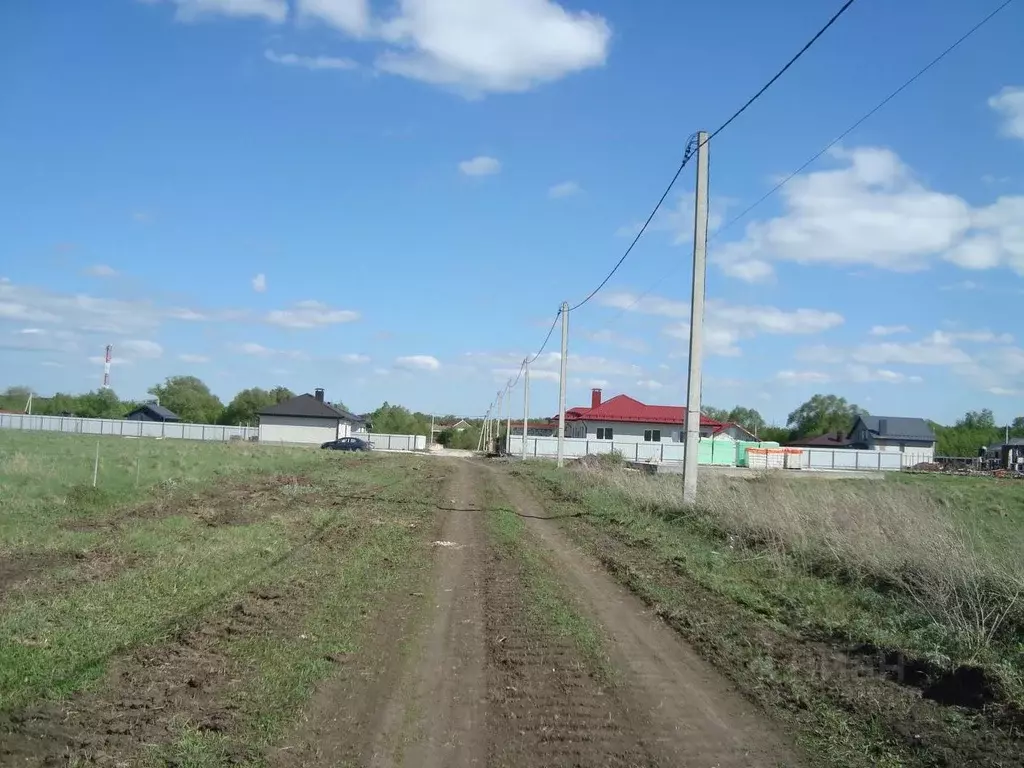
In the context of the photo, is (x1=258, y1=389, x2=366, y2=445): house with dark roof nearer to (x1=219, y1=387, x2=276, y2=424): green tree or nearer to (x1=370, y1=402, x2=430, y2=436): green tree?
(x1=370, y1=402, x2=430, y2=436): green tree

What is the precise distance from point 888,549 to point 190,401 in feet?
437

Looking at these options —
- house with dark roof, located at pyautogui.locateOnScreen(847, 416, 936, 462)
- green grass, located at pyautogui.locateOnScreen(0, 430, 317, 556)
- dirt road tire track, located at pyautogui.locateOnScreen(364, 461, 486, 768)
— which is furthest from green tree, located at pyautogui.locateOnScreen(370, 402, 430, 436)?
dirt road tire track, located at pyautogui.locateOnScreen(364, 461, 486, 768)

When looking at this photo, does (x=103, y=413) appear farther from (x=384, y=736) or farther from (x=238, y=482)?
(x=384, y=736)

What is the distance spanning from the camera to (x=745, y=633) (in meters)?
8.56

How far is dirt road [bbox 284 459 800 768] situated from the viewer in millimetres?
5332

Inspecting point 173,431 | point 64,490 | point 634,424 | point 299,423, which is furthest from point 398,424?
point 64,490

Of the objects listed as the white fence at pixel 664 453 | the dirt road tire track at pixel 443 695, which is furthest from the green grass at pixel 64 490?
the white fence at pixel 664 453

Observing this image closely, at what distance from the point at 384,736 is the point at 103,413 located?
136m

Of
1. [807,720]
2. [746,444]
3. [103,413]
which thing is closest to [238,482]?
[807,720]

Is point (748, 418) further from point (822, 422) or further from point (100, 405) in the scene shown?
point (100, 405)

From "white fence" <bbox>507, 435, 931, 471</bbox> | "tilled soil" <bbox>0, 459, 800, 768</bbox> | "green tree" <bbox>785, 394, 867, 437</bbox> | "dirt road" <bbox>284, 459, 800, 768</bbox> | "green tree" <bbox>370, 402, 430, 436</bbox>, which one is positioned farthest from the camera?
"green tree" <bbox>785, 394, 867, 437</bbox>

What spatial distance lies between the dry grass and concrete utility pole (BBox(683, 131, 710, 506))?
2.55ft

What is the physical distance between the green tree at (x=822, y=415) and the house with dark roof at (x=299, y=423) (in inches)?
3454

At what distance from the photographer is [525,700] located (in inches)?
250
